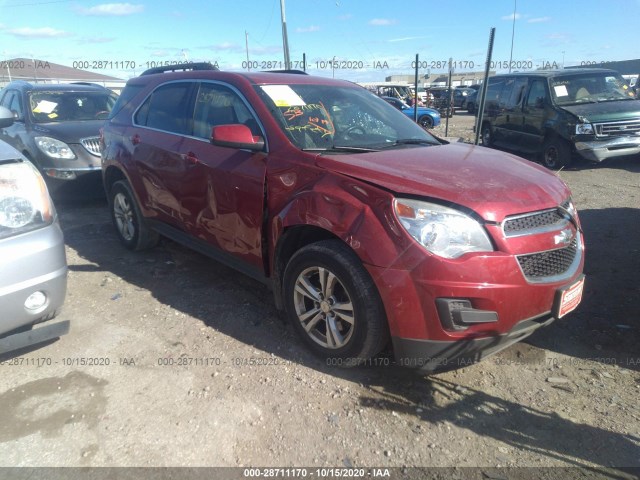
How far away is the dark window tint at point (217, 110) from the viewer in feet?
11.3

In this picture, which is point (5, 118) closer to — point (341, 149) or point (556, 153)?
point (341, 149)

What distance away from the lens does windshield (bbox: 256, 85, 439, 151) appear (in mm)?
3229

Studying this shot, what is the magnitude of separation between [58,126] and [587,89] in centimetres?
968

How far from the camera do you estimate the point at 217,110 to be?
368cm

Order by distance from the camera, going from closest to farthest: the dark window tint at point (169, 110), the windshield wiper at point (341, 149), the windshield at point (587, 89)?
1. the windshield wiper at point (341, 149)
2. the dark window tint at point (169, 110)
3. the windshield at point (587, 89)

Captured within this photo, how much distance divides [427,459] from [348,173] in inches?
61.3

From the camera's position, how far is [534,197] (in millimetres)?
2666

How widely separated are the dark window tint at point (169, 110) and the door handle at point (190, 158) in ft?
0.74

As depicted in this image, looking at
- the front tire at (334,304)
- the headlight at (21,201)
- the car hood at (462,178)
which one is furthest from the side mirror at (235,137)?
the headlight at (21,201)

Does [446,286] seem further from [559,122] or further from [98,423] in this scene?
[559,122]

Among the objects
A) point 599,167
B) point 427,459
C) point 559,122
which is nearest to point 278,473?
point 427,459

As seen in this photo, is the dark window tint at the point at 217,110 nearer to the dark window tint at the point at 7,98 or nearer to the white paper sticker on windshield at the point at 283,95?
the white paper sticker on windshield at the point at 283,95

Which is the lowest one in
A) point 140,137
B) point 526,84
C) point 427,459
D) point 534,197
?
point 427,459

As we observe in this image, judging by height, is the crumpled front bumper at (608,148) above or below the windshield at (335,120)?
below
